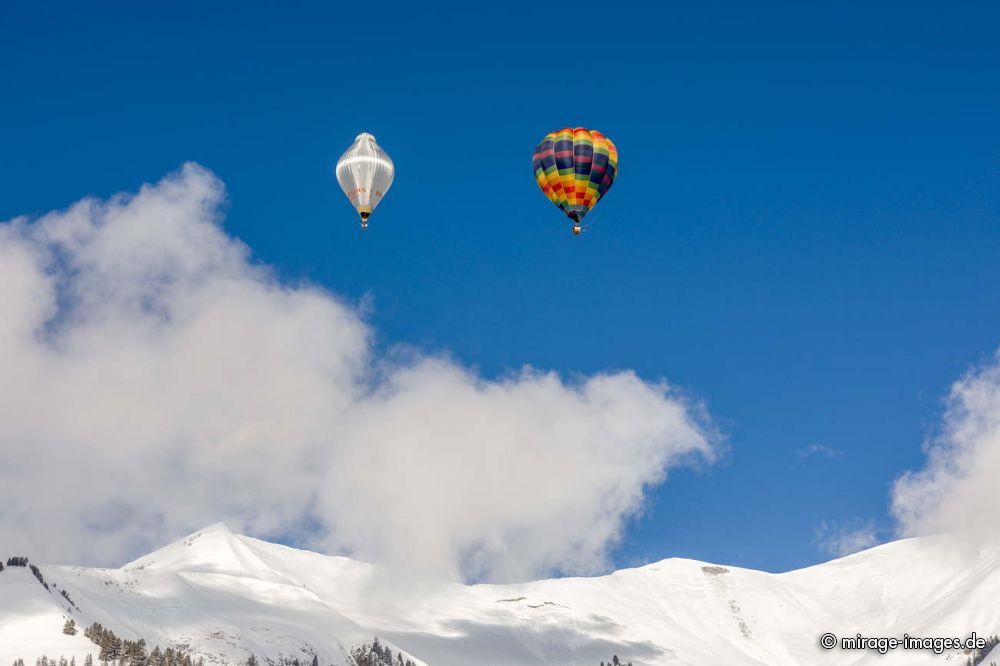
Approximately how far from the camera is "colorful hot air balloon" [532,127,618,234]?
150625 millimetres

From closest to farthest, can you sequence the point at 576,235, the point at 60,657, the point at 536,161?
1. the point at 576,235
2. the point at 536,161
3. the point at 60,657

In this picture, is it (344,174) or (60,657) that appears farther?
(60,657)

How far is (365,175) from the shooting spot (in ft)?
491

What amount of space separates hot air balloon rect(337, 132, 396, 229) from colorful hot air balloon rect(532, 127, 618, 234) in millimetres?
19847

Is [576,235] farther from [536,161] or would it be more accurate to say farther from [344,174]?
[344,174]

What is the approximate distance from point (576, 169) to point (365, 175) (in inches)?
1030

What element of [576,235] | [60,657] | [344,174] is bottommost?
[60,657]

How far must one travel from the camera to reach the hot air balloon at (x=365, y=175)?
488 feet

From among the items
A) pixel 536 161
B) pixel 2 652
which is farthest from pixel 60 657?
pixel 536 161

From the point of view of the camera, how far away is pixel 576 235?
145 meters

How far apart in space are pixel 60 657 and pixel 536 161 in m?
113

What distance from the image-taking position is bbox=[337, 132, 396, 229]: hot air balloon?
148875 millimetres

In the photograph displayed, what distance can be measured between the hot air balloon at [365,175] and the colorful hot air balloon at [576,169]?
65.1 ft

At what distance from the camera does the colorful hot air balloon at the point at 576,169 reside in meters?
151
